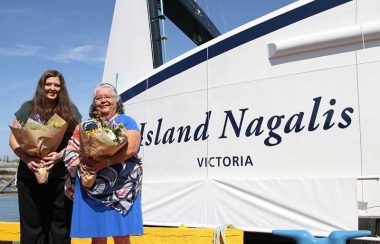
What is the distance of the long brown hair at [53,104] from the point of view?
2932mm

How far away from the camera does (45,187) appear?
2.94 m

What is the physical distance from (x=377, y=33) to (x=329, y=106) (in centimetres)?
74

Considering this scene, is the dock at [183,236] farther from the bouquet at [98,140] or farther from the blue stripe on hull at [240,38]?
the blue stripe on hull at [240,38]

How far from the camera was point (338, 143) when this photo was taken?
401 centimetres

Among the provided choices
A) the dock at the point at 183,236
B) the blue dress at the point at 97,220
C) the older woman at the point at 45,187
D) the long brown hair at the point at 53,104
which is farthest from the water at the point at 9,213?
the blue dress at the point at 97,220

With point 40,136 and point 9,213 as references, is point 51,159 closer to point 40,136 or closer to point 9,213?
point 40,136

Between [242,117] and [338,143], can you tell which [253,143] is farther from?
[338,143]

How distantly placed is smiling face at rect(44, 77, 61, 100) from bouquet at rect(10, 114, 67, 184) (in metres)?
0.17

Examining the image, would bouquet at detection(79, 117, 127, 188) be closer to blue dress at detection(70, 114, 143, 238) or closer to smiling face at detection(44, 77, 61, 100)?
blue dress at detection(70, 114, 143, 238)

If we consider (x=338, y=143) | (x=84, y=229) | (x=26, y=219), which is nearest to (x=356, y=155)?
(x=338, y=143)

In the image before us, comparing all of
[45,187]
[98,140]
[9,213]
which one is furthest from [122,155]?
[9,213]

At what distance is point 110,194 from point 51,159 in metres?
0.51

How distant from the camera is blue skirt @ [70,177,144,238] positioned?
2566mm

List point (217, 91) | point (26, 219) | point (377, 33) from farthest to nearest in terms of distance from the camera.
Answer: point (217, 91), point (377, 33), point (26, 219)
